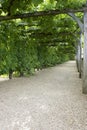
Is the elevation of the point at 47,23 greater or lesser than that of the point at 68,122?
greater

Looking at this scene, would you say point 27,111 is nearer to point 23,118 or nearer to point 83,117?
point 23,118

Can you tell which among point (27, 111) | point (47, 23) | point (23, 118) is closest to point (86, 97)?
point (27, 111)

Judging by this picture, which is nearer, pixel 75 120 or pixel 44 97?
pixel 75 120

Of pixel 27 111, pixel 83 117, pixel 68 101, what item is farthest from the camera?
pixel 68 101

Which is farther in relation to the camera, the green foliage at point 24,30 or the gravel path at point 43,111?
the green foliage at point 24,30

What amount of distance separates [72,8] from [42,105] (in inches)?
151

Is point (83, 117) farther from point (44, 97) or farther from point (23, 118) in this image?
point (44, 97)

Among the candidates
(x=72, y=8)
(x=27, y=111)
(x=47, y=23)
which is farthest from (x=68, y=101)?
(x=47, y=23)

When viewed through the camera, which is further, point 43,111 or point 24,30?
point 24,30

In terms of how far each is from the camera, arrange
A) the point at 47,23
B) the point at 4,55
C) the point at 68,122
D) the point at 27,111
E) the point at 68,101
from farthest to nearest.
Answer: the point at 4,55, the point at 47,23, the point at 68,101, the point at 27,111, the point at 68,122

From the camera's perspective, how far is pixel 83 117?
6.53 metres

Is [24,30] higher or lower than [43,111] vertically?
higher

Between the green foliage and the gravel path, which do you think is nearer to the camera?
the gravel path

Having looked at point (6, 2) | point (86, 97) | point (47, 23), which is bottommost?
point (86, 97)
